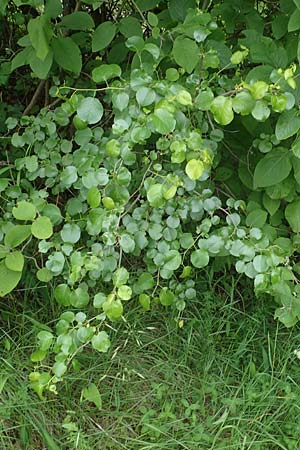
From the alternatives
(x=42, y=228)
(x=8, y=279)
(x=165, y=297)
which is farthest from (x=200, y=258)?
(x=8, y=279)

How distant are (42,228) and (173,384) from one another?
0.84 meters

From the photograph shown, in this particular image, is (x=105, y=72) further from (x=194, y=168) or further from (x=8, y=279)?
(x=8, y=279)

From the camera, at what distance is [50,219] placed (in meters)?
1.92

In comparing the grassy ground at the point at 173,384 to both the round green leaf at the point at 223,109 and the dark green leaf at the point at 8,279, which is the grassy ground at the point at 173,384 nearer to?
the dark green leaf at the point at 8,279

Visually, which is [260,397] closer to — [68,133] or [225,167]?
[225,167]

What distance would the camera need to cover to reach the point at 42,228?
182 centimetres

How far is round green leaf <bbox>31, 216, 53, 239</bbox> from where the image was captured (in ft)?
5.94

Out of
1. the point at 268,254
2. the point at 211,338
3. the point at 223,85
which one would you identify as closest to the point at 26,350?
the point at 211,338

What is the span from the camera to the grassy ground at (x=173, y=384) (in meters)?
2.12

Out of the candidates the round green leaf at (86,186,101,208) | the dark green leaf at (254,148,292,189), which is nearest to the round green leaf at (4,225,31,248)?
the round green leaf at (86,186,101,208)

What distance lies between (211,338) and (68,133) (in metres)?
1.06

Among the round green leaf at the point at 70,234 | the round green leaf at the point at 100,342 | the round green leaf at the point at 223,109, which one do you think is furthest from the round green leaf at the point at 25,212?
the round green leaf at the point at 223,109

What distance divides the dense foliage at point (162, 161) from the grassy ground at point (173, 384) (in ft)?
0.63

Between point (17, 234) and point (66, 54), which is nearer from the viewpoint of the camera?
point (17, 234)
